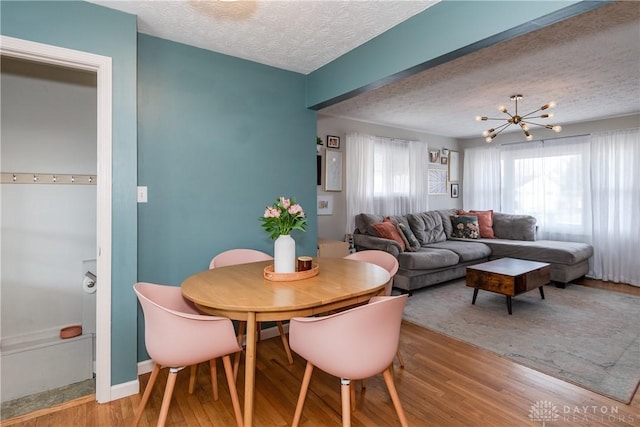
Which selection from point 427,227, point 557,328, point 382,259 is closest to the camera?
point 382,259

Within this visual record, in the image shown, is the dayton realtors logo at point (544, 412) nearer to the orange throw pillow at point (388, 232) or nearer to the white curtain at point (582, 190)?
the orange throw pillow at point (388, 232)

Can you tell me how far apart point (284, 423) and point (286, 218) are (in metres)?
1.14

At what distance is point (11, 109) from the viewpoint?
2.79 meters

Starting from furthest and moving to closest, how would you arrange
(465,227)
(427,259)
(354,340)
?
(465,227) → (427,259) → (354,340)

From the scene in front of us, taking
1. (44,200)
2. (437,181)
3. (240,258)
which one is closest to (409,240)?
(437,181)

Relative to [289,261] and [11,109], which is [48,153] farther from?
[289,261]

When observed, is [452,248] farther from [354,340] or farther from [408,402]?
[354,340]

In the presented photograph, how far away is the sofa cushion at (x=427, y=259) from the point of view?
4.09 meters

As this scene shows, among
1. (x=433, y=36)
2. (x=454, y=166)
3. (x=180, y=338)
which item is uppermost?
(x=433, y=36)

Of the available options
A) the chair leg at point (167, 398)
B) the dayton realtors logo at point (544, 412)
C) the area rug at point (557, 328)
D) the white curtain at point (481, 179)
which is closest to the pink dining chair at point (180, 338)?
the chair leg at point (167, 398)

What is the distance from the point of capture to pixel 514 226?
5.52 metres

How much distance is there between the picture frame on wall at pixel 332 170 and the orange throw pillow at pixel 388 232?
835 mm

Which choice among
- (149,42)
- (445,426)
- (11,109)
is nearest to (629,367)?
(445,426)

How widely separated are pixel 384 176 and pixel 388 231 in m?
1.25
